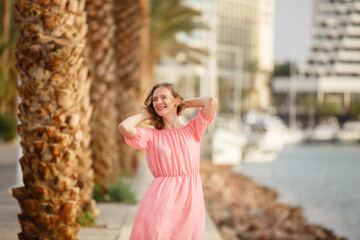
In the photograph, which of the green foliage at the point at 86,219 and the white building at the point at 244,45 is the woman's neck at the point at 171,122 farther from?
the white building at the point at 244,45

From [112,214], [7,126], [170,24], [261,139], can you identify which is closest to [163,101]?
[112,214]

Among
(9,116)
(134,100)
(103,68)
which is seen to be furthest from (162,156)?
(9,116)

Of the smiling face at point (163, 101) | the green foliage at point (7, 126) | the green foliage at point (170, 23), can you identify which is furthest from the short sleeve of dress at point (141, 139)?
the green foliage at point (170, 23)

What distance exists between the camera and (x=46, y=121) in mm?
5605

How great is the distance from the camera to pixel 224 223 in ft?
36.4

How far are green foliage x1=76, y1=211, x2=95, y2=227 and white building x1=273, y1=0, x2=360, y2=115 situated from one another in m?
127

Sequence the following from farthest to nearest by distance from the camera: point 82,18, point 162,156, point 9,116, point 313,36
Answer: point 313,36 → point 9,116 → point 82,18 → point 162,156

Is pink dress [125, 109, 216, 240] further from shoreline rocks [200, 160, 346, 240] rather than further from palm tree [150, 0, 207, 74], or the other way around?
palm tree [150, 0, 207, 74]

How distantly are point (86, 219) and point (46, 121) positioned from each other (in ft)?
7.21

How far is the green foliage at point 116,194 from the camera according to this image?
10.0m

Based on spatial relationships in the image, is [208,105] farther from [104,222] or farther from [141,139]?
[104,222]

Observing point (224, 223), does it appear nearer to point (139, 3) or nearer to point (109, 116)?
point (109, 116)

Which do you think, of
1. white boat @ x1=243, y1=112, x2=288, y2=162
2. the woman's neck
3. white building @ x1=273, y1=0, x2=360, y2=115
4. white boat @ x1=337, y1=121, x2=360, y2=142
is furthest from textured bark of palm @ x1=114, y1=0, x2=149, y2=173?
white building @ x1=273, y1=0, x2=360, y2=115

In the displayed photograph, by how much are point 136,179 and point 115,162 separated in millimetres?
3655
